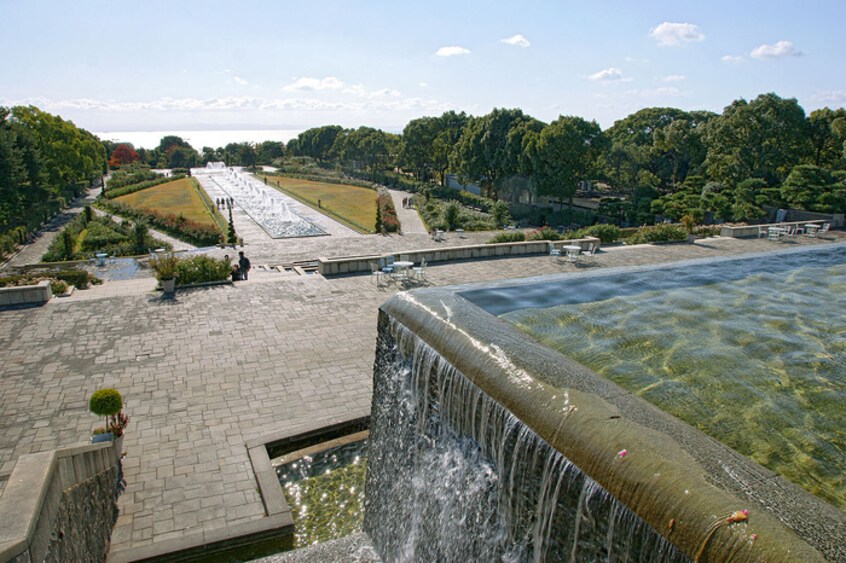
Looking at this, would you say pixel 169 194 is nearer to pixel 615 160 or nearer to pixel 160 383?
pixel 615 160


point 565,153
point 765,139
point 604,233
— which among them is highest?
point 765,139

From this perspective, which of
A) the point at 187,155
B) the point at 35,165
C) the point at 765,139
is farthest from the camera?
the point at 187,155

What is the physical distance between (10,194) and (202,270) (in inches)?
950

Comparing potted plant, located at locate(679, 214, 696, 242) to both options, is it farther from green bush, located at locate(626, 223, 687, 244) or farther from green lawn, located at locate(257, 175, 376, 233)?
green lawn, located at locate(257, 175, 376, 233)

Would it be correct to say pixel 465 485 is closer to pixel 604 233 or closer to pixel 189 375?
pixel 189 375

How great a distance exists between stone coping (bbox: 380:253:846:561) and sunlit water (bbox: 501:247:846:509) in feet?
1.86

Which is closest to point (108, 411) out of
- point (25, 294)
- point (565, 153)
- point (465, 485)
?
point (465, 485)

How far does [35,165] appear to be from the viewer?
1528 inches

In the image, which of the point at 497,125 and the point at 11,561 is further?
the point at 497,125

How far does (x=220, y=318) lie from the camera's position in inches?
584

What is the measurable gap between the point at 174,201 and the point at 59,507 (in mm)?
47479

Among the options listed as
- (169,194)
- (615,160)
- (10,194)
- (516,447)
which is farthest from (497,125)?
(516,447)

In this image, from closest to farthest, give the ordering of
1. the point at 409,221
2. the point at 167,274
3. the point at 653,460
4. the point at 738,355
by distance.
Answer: the point at 653,460, the point at 738,355, the point at 167,274, the point at 409,221

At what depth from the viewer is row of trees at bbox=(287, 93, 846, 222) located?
31875 mm
